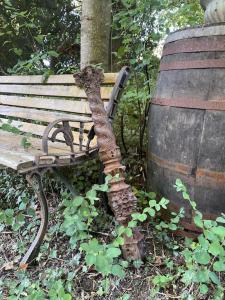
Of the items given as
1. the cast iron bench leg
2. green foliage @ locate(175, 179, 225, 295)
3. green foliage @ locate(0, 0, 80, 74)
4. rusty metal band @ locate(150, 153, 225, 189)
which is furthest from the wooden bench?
green foliage @ locate(0, 0, 80, 74)

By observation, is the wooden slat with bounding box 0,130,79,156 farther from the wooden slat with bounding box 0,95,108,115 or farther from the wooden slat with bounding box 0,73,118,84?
the wooden slat with bounding box 0,73,118,84

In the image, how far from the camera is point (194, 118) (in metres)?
2.05

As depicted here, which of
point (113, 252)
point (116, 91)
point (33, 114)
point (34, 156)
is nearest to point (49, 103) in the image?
point (33, 114)

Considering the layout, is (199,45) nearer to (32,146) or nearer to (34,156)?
(34,156)

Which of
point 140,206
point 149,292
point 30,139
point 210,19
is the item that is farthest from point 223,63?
point 30,139

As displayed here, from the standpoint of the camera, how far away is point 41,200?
2.19 metres

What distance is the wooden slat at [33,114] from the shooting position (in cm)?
Result: 283

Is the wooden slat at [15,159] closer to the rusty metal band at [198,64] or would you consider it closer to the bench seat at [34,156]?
the bench seat at [34,156]

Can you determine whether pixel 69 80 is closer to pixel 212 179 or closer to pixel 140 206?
pixel 140 206

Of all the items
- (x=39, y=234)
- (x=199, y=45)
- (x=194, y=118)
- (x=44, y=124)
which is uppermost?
(x=199, y=45)

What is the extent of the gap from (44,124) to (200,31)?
1.69 m

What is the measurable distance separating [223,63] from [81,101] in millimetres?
1102

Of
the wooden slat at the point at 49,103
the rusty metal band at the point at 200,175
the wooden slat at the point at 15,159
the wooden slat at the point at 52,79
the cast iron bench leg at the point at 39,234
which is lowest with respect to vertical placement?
the cast iron bench leg at the point at 39,234

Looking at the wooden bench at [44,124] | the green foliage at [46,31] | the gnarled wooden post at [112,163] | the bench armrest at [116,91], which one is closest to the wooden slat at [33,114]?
the wooden bench at [44,124]
